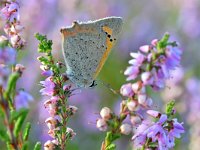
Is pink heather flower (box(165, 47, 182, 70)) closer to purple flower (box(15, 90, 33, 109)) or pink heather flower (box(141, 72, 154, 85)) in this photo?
pink heather flower (box(141, 72, 154, 85))

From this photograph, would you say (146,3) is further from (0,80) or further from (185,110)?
(0,80)

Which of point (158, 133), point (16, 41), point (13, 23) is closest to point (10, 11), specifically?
point (13, 23)

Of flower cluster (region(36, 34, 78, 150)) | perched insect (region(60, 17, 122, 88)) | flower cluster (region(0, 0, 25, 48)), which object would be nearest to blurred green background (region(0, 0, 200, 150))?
perched insect (region(60, 17, 122, 88))

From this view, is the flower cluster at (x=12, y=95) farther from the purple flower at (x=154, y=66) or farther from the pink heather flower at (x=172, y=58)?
the pink heather flower at (x=172, y=58)

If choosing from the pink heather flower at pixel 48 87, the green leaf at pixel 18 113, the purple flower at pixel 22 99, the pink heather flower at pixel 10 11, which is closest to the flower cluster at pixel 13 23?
the pink heather flower at pixel 10 11

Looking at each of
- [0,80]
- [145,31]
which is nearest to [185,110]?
[145,31]
